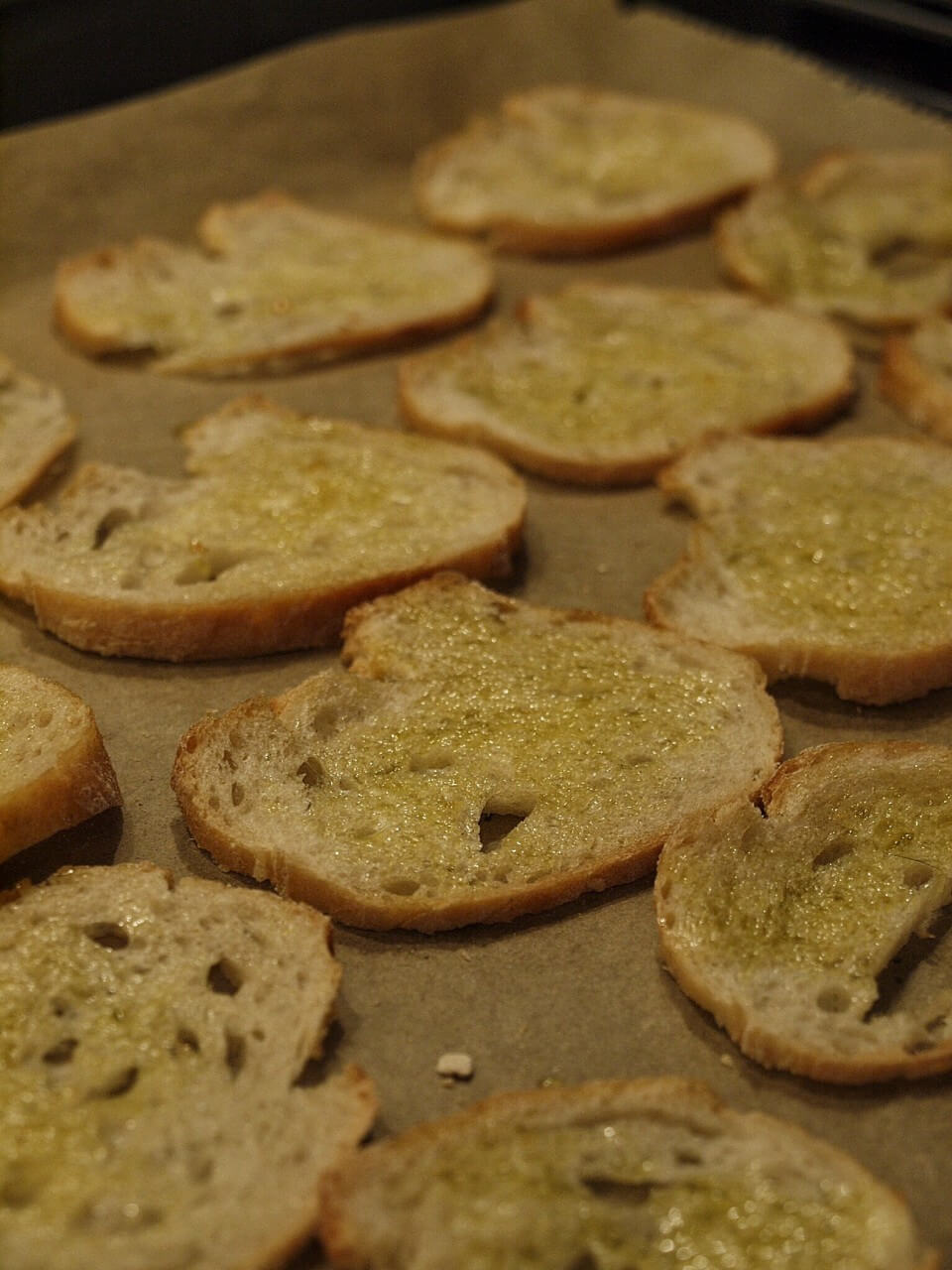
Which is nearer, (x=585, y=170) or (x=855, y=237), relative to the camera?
(x=855, y=237)

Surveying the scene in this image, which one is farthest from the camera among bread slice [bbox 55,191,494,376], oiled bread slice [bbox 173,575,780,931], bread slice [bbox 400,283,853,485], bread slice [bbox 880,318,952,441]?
bread slice [bbox 55,191,494,376]

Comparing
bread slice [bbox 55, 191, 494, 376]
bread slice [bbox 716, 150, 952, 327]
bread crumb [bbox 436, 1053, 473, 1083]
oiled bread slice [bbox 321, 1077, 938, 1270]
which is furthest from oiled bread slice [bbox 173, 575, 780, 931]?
bread slice [bbox 716, 150, 952, 327]

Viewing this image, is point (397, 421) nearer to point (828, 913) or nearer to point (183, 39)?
point (828, 913)

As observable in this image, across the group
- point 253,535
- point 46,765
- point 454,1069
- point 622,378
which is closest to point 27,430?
point 253,535

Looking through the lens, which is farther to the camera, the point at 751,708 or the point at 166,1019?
the point at 751,708

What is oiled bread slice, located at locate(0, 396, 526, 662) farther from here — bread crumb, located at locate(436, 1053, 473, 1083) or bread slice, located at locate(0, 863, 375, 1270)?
bread crumb, located at locate(436, 1053, 473, 1083)

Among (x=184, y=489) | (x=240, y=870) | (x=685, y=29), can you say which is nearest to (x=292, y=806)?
(x=240, y=870)

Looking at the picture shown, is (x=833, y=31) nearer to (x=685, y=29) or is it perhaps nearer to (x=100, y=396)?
(x=685, y=29)
